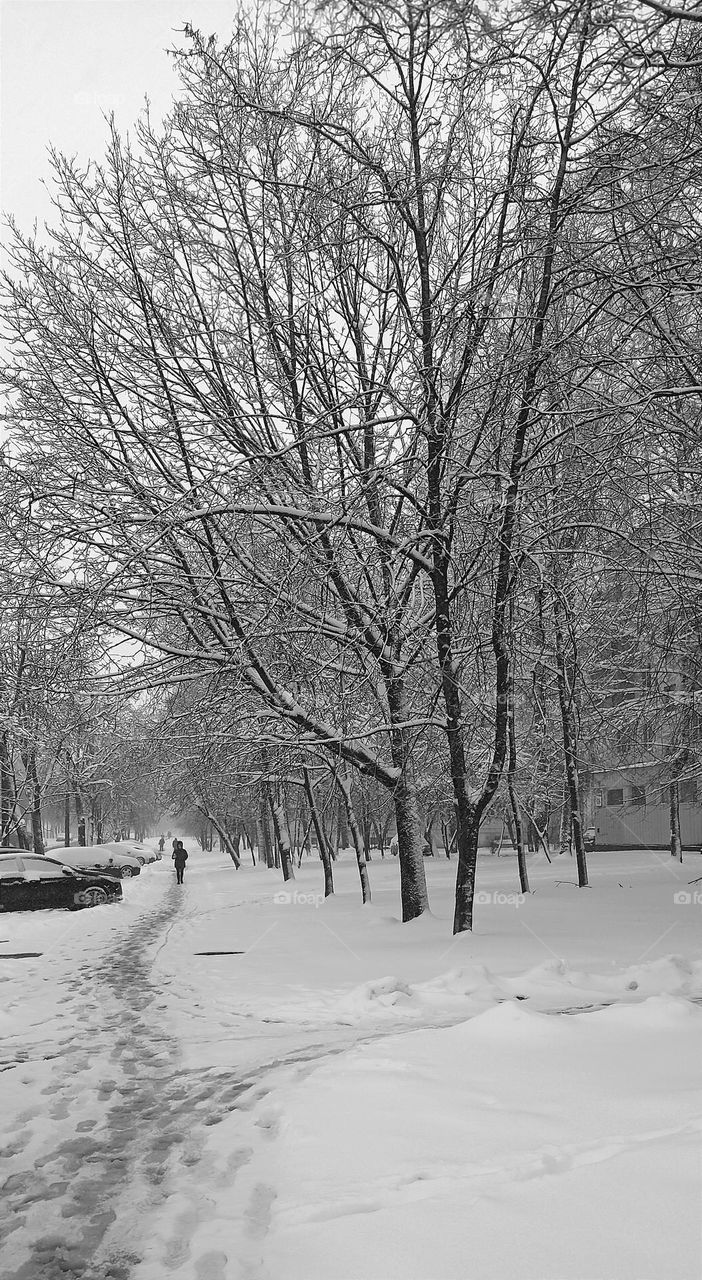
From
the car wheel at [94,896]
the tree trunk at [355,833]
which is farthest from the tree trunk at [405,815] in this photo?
the car wheel at [94,896]

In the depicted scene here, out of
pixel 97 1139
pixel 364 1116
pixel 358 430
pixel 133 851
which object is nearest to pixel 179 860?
pixel 133 851

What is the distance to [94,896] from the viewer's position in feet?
75.5

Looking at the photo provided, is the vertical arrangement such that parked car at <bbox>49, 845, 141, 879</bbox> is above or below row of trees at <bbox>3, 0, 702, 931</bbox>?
below

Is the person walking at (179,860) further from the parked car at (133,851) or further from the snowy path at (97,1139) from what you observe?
the snowy path at (97,1139)

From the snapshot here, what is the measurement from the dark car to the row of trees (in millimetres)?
9607

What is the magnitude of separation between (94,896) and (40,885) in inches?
67.0

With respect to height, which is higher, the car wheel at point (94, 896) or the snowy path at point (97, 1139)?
the snowy path at point (97, 1139)

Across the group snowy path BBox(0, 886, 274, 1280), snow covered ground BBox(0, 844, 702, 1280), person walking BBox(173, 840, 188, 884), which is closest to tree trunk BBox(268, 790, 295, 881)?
person walking BBox(173, 840, 188, 884)

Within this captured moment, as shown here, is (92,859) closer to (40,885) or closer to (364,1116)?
(40,885)

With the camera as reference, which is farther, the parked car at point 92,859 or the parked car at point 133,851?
the parked car at point 133,851

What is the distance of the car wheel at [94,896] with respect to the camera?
74.4 ft

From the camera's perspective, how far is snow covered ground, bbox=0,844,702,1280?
3.49 meters

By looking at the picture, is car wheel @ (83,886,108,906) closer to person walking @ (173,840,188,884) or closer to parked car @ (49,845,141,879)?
parked car @ (49,845,141,879)

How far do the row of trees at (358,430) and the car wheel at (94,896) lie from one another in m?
10.3
